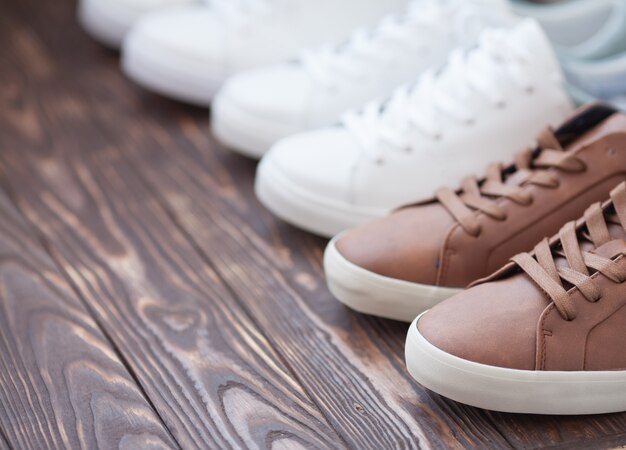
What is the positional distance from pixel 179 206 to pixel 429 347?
533 mm

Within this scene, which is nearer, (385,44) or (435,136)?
(435,136)

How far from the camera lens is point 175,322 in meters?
1.00

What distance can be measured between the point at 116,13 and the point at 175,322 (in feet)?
2.73

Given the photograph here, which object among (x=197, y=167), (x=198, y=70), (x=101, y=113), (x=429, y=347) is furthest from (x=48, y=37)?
(x=429, y=347)

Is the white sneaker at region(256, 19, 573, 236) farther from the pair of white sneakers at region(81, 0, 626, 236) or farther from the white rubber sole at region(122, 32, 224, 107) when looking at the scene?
the white rubber sole at region(122, 32, 224, 107)

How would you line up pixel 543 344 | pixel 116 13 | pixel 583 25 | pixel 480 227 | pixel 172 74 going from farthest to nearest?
pixel 116 13
pixel 172 74
pixel 583 25
pixel 480 227
pixel 543 344

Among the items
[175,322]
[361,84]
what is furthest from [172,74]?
[175,322]

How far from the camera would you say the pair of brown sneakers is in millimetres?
812

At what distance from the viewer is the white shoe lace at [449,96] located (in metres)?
1.07

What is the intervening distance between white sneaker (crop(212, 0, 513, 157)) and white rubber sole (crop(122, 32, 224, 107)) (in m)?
0.16

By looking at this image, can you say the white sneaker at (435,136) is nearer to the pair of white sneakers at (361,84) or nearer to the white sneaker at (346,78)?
the pair of white sneakers at (361,84)

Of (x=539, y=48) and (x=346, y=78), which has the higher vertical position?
(x=539, y=48)

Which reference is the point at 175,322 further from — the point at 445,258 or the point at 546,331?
the point at 546,331

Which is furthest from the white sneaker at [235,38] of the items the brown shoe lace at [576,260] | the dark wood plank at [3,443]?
the dark wood plank at [3,443]
